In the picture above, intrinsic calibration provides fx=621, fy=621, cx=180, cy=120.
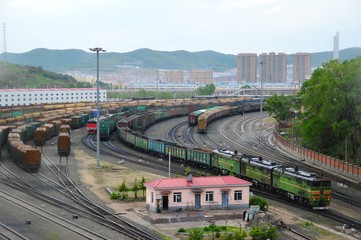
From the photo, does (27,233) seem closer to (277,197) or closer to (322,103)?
(277,197)

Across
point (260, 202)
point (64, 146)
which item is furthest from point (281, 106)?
point (260, 202)

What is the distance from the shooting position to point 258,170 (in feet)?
180

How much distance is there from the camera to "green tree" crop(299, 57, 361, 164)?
71125 millimetres

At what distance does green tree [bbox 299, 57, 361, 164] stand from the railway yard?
401 centimetres

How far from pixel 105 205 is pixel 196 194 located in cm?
760

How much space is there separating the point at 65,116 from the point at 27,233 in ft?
250

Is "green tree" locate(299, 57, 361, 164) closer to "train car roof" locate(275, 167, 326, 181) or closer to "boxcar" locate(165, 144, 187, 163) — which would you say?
"boxcar" locate(165, 144, 187, 163)

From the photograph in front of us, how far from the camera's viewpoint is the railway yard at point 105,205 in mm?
40469

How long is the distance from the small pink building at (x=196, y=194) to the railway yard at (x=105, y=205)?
2.83 feet

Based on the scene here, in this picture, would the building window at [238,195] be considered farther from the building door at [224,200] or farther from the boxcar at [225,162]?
the boxcar at [225,162]

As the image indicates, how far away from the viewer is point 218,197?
154ft

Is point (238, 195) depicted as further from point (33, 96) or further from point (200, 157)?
point (33, 96)

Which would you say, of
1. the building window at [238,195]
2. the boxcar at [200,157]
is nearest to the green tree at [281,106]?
the boxcar at [200,157]

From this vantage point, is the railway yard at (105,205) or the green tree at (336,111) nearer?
the railway yard at (105,205)
